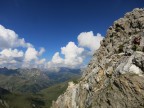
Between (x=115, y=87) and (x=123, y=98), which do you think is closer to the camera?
(x=123, y=98)

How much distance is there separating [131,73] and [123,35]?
140 feet

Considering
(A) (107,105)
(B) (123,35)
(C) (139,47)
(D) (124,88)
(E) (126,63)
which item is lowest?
(A) (107,105)

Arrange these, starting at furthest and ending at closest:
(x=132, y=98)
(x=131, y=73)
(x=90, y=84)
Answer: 1. (x=90, y=84)
2. (x=131, y=73)
3. (x=132, y=98)

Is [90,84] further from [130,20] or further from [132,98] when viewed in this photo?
[130,20]

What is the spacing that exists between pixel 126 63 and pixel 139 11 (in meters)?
52.1

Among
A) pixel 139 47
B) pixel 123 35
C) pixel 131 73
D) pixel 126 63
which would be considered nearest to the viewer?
pixel 131 73

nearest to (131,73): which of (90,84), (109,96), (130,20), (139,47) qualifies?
(109,96)

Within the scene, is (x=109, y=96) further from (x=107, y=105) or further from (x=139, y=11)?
(x=139, y=11)

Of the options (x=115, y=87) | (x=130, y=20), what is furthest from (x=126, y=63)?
(x=130, y=20)

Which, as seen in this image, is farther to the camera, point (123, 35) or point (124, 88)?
point (123, 35)

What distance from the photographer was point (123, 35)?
74750mm

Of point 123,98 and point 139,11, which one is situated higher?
point 139,11

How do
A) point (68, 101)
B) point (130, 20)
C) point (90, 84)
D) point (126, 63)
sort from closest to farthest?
point (126, 63) → point (90, 84) → point (68, 101) → point (130, 20)

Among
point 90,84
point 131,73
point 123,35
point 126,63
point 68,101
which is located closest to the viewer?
point 131,73
